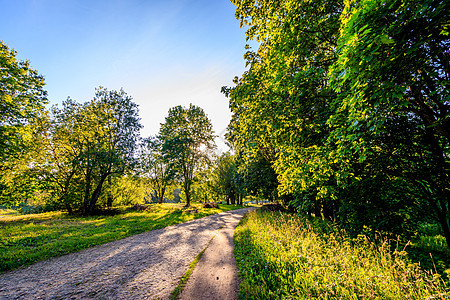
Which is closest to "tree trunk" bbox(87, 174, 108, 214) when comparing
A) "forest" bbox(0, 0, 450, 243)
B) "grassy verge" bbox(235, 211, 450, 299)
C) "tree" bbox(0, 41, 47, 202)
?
"forest" bbox(0, 0, 450, 243)

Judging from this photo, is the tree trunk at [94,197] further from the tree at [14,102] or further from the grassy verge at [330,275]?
the grassy verge at [330,275]

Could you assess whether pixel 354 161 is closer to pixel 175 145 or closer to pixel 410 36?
pixel 410 36

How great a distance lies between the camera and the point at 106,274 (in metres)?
5.65

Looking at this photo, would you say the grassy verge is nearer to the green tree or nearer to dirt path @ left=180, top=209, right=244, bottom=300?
dirt path @ left=180, top=209, right=244, bottom=300

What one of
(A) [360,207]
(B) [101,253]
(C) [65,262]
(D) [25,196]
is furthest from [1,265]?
(A) [360,207]

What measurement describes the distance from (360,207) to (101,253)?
37.7ft

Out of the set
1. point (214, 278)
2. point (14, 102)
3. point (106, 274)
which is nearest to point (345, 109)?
point (214, 278)

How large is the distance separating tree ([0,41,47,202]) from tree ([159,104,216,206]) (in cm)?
1485

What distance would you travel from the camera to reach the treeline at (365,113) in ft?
11.9

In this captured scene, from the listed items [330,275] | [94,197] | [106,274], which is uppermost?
[94,197]

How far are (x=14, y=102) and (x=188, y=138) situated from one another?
17325mm

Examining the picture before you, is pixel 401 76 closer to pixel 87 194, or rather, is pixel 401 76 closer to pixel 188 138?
pixel 188 138

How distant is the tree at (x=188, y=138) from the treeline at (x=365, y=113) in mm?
20736

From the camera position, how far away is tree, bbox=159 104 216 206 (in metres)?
26.2
